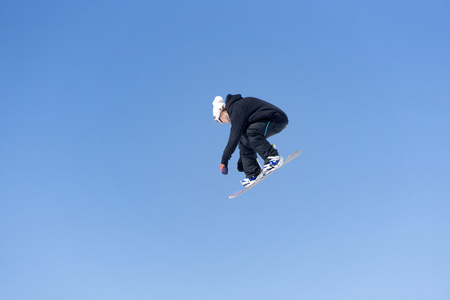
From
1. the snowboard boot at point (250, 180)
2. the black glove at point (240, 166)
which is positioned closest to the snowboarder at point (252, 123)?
the snowboard boot at point (250, 180)

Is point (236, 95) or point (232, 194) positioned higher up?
point (236, 95)

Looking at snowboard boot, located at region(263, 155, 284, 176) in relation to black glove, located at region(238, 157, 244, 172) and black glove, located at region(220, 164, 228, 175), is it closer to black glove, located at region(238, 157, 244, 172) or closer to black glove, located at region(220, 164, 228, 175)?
black glove, located at region(220, 164, 228, 175)

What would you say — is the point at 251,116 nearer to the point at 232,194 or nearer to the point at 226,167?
the point at 226,167

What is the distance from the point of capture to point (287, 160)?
11.3 metres

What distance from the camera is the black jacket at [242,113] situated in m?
10.4

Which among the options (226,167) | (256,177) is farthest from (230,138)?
(256,177)

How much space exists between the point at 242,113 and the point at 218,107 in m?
0.59

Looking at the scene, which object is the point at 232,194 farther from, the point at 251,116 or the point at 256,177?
Result: the point at 251,116

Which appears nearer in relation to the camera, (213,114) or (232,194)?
(213,114)

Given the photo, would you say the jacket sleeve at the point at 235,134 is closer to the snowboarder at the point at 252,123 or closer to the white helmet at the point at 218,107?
the snowboarder at the point at 252,123

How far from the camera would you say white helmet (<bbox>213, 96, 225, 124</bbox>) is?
1069cm

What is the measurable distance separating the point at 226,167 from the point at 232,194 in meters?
1.26

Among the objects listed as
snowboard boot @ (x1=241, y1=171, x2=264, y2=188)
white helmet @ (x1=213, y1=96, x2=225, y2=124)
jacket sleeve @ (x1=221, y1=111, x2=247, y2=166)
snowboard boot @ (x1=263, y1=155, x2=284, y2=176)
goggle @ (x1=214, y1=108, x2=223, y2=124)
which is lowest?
snowboard boot @ (x1=263, y1=155, x2=284, y2=176)

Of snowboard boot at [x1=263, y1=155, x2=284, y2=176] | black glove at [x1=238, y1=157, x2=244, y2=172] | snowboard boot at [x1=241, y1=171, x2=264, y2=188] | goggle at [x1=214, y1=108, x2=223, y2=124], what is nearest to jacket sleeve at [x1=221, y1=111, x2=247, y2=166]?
goggle at [x1=214, y1=108, x2=223, y2=124]
